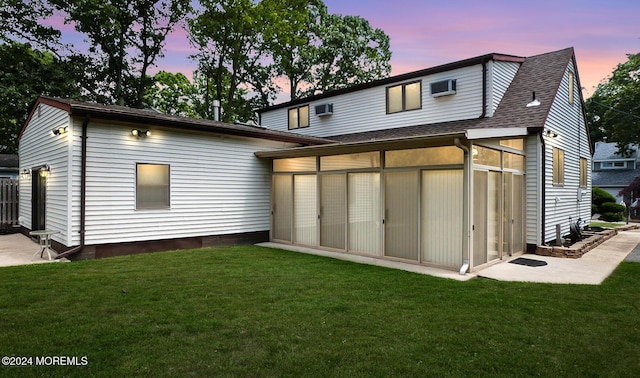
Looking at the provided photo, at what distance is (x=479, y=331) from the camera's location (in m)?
3.87

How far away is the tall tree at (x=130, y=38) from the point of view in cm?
1983

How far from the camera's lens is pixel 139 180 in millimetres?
8328

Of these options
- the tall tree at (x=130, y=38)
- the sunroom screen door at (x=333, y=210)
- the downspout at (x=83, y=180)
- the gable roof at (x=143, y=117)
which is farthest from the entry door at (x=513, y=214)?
the tall tree at (x=130, y=38)

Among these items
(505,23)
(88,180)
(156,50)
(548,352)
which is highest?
(156,50)

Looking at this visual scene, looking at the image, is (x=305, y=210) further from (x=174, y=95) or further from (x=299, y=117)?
(x=174, y=95)

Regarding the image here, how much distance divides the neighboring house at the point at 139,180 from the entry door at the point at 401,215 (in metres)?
4.11

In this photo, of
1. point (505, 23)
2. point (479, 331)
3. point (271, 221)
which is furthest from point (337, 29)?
point (479, 331)

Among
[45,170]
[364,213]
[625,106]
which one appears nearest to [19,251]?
[45,170]

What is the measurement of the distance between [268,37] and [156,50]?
6.87 meters

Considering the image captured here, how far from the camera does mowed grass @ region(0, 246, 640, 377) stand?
3102 mm

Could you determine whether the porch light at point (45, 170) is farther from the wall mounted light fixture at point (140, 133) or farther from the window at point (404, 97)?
the window at point (404, 97)

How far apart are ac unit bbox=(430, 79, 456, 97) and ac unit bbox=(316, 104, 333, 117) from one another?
438cm

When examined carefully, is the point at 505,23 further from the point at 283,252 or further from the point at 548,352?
the point at 548,352

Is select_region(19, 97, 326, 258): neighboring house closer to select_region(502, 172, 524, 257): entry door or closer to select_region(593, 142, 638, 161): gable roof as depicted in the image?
select_region(502, 172, 524, 257): entry door
